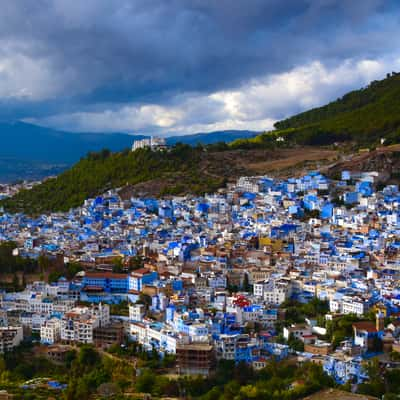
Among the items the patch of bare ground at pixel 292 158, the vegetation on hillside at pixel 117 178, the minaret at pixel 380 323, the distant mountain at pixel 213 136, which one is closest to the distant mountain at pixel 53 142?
the distant mountain at pixel 213 136

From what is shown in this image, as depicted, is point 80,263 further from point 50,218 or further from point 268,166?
point 268,166

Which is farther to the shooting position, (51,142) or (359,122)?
(51,142)

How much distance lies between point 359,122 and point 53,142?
107720 mm

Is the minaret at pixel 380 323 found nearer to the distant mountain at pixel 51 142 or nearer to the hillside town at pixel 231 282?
the hillside town at pixel 231 282

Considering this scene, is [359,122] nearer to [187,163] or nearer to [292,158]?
[292,158]

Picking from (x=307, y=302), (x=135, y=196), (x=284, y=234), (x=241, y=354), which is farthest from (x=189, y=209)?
(x=241, y=354)

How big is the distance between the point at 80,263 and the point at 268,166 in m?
17.6

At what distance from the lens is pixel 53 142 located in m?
142

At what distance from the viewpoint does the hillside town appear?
14.8m

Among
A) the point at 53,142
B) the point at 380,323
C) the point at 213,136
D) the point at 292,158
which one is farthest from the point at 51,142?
the point at 380,323

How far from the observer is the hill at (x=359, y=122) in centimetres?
3895

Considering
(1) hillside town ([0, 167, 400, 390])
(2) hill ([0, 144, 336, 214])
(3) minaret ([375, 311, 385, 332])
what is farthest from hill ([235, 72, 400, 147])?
(3) minaret ([375, 311, 385, 332])

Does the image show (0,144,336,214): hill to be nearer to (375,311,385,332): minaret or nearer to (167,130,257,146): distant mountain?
(375,311,385,332): minaret

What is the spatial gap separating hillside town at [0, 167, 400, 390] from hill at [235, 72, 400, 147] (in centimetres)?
848
